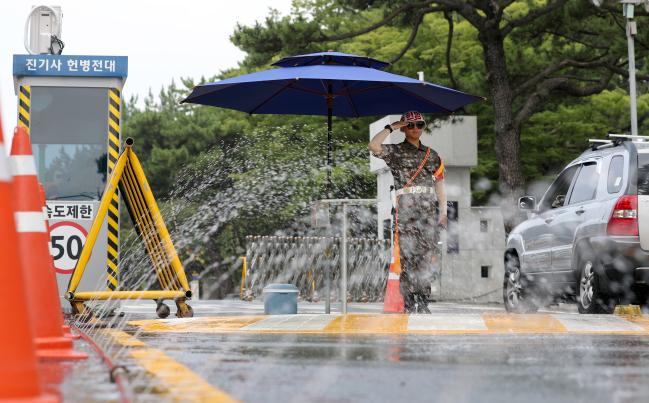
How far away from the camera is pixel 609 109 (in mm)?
36500

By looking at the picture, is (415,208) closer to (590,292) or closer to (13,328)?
(590,292)

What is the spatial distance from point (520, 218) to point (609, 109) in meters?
8.39

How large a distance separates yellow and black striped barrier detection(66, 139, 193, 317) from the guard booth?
1217 millimetres

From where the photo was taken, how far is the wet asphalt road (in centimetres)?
474

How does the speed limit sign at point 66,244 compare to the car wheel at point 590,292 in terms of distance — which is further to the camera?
the speed limit sign at point 66,244

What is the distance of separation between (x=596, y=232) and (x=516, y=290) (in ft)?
10.1

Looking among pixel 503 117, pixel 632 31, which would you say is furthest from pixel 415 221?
pixel 503 117

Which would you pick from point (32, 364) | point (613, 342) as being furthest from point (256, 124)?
point (32, 364)

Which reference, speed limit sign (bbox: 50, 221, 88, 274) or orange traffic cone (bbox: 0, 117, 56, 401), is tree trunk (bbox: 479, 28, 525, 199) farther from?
orange traffic cone (bbox: 0, 117, 56, 401)

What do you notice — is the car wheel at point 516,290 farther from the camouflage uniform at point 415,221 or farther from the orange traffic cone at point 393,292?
the camouflage uniform at point 415,221

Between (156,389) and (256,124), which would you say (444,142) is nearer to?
(256,124)

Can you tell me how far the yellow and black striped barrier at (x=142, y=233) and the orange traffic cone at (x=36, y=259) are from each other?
15.1 ft

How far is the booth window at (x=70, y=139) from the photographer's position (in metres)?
13.1

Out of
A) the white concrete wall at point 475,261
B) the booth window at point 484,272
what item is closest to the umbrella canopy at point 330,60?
the white concrete wall at point 475,261
